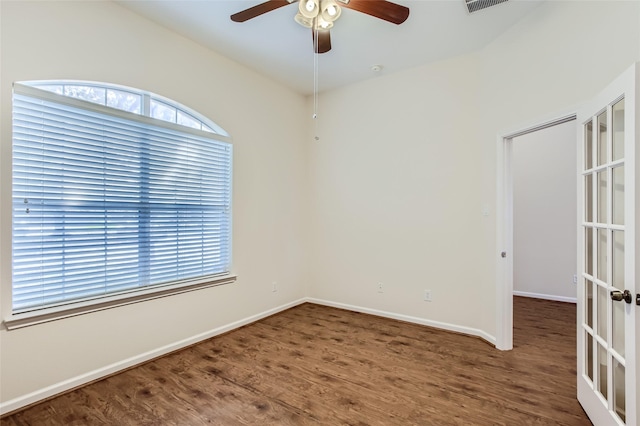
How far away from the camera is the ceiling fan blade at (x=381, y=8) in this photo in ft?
6.48

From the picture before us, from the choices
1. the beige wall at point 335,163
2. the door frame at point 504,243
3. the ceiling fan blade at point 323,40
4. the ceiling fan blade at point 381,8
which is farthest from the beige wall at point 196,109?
the door frame at point 504,243

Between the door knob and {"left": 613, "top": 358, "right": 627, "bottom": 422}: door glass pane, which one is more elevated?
the door knob

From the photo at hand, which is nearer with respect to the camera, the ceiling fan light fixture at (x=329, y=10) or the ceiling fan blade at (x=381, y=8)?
the ceiling fan blade at (x=381, y=8)

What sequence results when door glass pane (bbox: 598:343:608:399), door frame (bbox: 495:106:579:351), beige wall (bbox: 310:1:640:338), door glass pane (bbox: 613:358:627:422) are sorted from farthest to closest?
door frame (bbox: 495:106:579:351), beige wall (bbox: 310:1:640:338), door glass pane (bbox: 598:343:608:399), door glass pane (bbox: 613:358:627:422)

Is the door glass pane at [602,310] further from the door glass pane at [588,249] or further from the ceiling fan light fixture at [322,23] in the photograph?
the ceiling fan light fixture at [322,23]

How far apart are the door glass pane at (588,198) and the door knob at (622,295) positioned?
23.5 inches

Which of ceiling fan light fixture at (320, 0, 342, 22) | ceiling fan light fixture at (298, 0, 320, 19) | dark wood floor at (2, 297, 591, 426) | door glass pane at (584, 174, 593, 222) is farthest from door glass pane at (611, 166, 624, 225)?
ceiling fan light fixture at (298, 0, 320, 19)

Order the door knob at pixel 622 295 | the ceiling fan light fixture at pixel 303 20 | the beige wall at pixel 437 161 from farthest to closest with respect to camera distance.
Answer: the beige wall at pixel 437 161 < the ceiling fan light fixture at pixel 303 20 < the door knob at pixel 622 295

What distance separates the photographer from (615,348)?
5.48 feet

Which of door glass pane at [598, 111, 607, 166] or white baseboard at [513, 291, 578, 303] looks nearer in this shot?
door glass pane at [598, 111, 607, 166]

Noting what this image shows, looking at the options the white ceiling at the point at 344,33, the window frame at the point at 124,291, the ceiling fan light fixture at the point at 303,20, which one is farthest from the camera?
the white ceiling at the point at 344,33

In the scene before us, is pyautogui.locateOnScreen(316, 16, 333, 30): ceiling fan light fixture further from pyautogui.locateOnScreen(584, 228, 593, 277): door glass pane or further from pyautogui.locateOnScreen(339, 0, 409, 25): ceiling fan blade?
pyautogui.locateOnScreen(584, 228, 593, 277): door glass pane

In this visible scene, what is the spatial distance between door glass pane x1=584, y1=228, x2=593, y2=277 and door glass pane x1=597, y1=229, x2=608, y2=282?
10 cm

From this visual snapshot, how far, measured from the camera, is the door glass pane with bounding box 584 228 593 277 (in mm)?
1970
